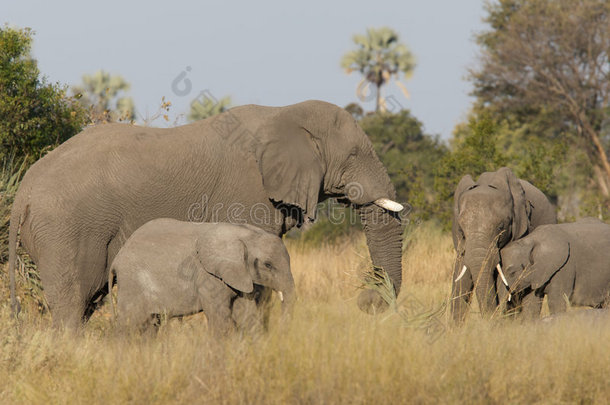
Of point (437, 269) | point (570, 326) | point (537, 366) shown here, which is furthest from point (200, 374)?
point (437, 269)

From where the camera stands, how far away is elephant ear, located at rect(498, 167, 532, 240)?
8.40m

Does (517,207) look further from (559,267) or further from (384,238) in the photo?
(384,238)

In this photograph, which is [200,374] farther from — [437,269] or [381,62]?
[381,62]

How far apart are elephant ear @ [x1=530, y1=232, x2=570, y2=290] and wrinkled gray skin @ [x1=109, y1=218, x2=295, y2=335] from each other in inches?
107

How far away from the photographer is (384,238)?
8.61 meters

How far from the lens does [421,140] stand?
29.5 m

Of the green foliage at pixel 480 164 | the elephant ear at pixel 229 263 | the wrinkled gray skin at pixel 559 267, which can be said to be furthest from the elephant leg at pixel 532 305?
the green foliage at pixel 480 164

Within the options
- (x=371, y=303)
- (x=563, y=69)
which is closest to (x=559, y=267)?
(x=371, y=303)

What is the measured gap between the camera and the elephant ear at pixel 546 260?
8.12 meters

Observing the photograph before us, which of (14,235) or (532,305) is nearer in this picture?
(14,235)

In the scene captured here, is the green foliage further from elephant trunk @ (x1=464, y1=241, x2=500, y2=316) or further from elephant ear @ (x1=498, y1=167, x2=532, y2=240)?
elephant trunk @ (x1=464, y1=241, x2=500, y2=316)

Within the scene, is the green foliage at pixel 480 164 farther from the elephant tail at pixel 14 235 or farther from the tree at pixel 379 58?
the tree at pixel 379 58

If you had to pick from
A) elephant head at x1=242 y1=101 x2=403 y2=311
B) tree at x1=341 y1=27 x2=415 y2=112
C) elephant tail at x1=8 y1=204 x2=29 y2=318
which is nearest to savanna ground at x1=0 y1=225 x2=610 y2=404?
elephant tail at x1=8 y1=204 x2=29 y2=318

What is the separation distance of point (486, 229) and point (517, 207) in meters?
0.54
